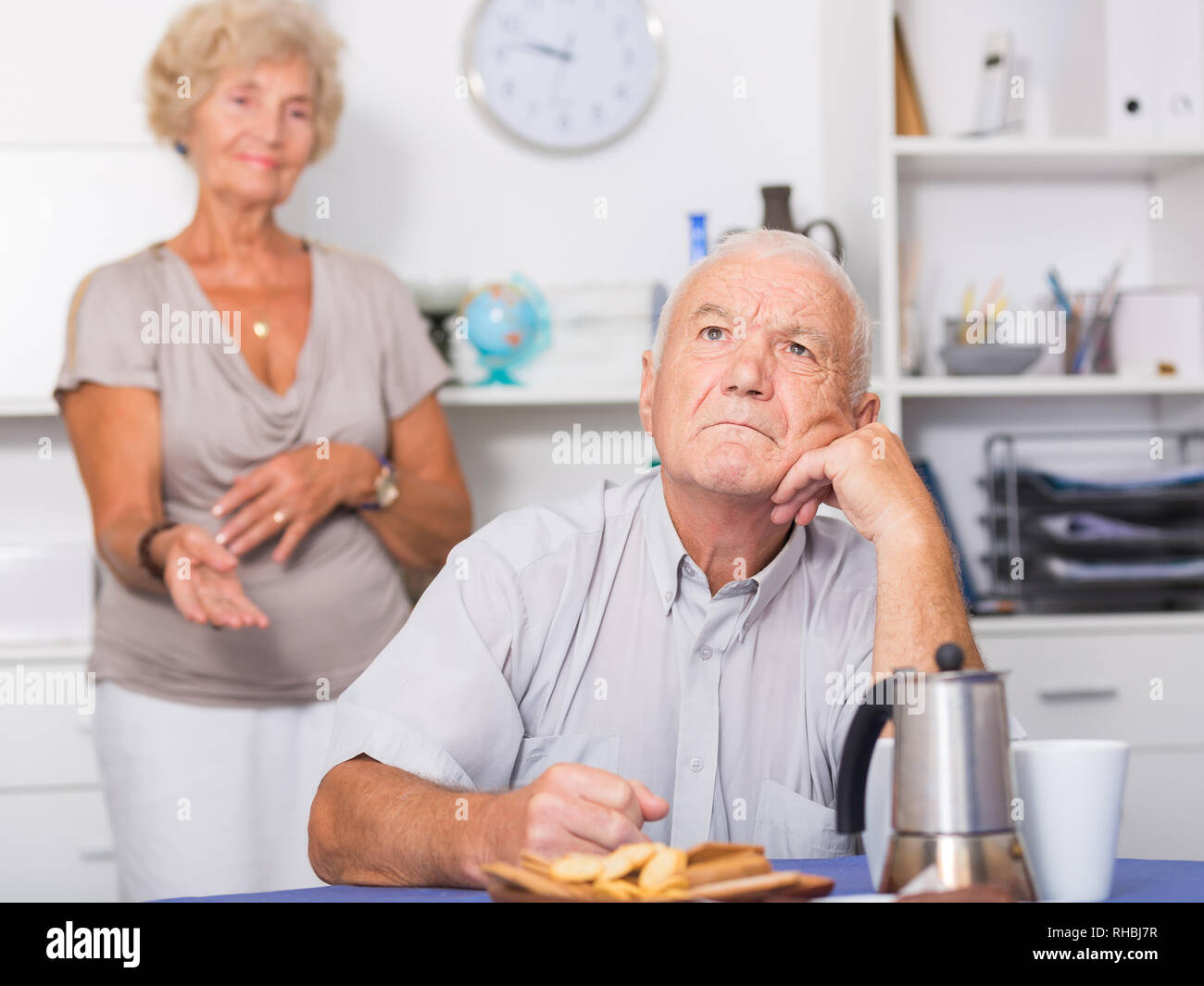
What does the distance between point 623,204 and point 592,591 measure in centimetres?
152

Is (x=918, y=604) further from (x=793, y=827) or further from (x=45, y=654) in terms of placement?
(x=45, y=654)

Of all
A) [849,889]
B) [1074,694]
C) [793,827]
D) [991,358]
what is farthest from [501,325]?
[849,889]

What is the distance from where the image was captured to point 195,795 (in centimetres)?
202

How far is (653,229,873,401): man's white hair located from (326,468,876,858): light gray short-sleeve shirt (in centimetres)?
20

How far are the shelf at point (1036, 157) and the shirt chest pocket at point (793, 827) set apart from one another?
60.4 inches

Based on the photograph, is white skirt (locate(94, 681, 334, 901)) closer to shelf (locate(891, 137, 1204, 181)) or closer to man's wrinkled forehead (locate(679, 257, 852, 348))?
man's wrinkled forehead (locate(679, 257, 852, 348))

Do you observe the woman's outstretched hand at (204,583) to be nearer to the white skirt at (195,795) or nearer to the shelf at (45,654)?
the white skirt at (195,795)

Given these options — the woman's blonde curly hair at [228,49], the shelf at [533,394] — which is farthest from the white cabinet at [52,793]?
the woman's blonde curly hair at [228,49]

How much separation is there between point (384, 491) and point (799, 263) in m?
1.02

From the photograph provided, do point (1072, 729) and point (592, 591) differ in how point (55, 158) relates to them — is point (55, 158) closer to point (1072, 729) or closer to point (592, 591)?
point (592, 591)

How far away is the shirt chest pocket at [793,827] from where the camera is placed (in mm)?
1197
